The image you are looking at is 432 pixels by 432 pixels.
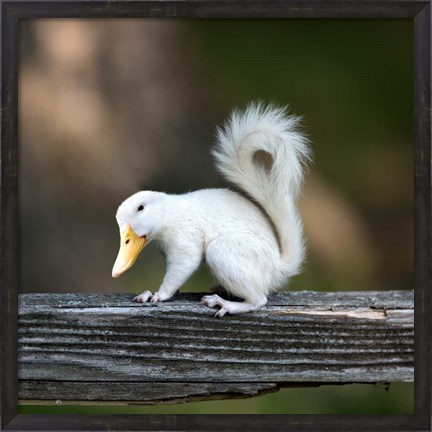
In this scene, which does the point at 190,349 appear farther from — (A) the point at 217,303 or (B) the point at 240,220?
(B) the point at 240,220

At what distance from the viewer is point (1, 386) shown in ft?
6.55

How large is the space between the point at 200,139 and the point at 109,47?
0.44 m

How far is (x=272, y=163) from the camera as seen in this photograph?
2186 mm

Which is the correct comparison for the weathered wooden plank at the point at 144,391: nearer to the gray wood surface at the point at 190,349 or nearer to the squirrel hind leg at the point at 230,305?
the gray wood surface at the point at 190,349

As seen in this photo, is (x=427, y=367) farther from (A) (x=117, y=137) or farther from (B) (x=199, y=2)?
(A) (x=117, y=137)

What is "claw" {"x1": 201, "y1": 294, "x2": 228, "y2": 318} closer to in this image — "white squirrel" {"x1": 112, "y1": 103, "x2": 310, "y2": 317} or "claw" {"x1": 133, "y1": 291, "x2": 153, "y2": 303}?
"white squirrel" {"x1": 112, "y1": 103, "x2": 310, "y2": 317}

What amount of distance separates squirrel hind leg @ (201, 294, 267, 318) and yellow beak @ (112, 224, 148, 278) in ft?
0.63

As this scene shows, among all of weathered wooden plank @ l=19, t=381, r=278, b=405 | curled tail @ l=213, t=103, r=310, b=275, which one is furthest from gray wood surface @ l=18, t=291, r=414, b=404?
curled tail @ l=213, t=103, r=310, b=275

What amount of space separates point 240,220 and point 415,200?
1.38 feet

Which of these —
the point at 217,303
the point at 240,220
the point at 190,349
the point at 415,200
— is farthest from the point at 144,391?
the point at 415,200

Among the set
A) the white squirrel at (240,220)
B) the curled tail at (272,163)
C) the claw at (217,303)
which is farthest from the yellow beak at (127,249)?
the curled tail at (272,163)

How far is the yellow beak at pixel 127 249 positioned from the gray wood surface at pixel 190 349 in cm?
9

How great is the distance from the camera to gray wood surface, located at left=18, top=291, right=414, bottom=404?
6.21 ft

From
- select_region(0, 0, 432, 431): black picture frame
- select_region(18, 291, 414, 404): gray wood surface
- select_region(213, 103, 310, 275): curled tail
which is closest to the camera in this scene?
select_region(18, 291, 414, 404): gray wood surface
